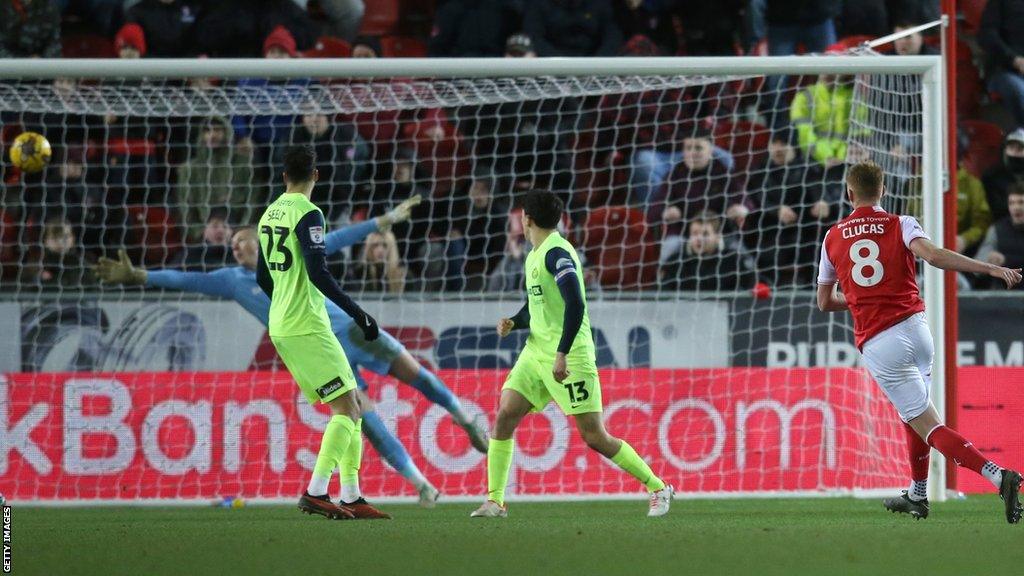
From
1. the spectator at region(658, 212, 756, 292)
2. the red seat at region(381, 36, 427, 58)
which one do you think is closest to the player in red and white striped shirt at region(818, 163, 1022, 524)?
the spectator at region(658, 212, 756, 292)

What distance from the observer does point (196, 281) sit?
9477mm

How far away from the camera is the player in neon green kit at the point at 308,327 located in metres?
7.67

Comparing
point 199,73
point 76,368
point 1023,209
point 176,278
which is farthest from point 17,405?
point 1023,209

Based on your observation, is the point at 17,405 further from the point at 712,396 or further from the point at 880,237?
the point at 880,237

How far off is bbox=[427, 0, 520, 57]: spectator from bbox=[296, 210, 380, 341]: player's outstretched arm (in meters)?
6.21

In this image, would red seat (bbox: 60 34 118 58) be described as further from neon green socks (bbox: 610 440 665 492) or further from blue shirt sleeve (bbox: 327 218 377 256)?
neon green socks (bbox: 610 440 665 492)

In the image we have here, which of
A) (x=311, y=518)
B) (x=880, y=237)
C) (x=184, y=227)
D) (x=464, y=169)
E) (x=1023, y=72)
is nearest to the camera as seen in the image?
(x=880, y=237)

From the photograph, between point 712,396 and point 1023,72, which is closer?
point 712,396

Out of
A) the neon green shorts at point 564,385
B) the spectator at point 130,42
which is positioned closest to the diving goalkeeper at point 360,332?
the neon green shorts at point 564,385

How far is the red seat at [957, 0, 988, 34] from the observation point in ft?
47.2

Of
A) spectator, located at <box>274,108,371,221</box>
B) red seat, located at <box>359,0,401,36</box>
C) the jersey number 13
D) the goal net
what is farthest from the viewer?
red seat, located at <box>359,0,401,36</box>

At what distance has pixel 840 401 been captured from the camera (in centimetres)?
1014

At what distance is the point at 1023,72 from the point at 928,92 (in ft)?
15.2

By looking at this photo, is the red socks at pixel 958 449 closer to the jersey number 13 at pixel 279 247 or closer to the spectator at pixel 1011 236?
the jersey number 13 at pixel 279 247
